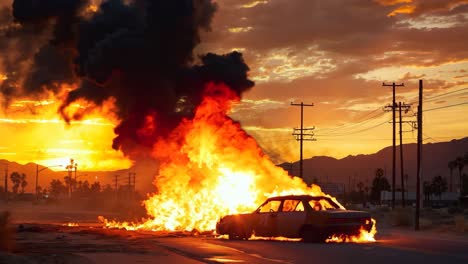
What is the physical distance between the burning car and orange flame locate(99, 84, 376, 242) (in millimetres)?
4418

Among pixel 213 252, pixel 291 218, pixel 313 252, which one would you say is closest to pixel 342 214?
pixel 291 218

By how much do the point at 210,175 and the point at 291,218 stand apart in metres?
8.40

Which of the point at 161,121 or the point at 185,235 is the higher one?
the point at 161,121

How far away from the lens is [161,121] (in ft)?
Answer: 110

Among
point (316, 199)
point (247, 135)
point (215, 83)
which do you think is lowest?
point (316, 199)

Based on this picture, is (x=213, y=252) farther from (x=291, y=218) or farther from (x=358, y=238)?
(x=358, y=238)

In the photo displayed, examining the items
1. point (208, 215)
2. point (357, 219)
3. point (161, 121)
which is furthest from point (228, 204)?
point (357, 219)

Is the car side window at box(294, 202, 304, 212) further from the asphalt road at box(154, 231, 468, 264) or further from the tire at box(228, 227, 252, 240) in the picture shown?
the tire at box(228, 227, 252, 240)

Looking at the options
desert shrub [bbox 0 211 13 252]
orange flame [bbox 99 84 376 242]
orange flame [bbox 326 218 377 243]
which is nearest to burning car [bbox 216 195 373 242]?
orange flame [bbox 326 218 377 243]

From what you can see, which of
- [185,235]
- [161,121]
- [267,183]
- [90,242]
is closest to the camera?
[90,242]

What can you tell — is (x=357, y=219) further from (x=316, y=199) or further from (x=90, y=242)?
(x=90, y=242)

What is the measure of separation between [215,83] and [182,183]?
535 cm

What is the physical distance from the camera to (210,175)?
99.5 feet

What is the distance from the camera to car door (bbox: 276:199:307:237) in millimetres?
22156
